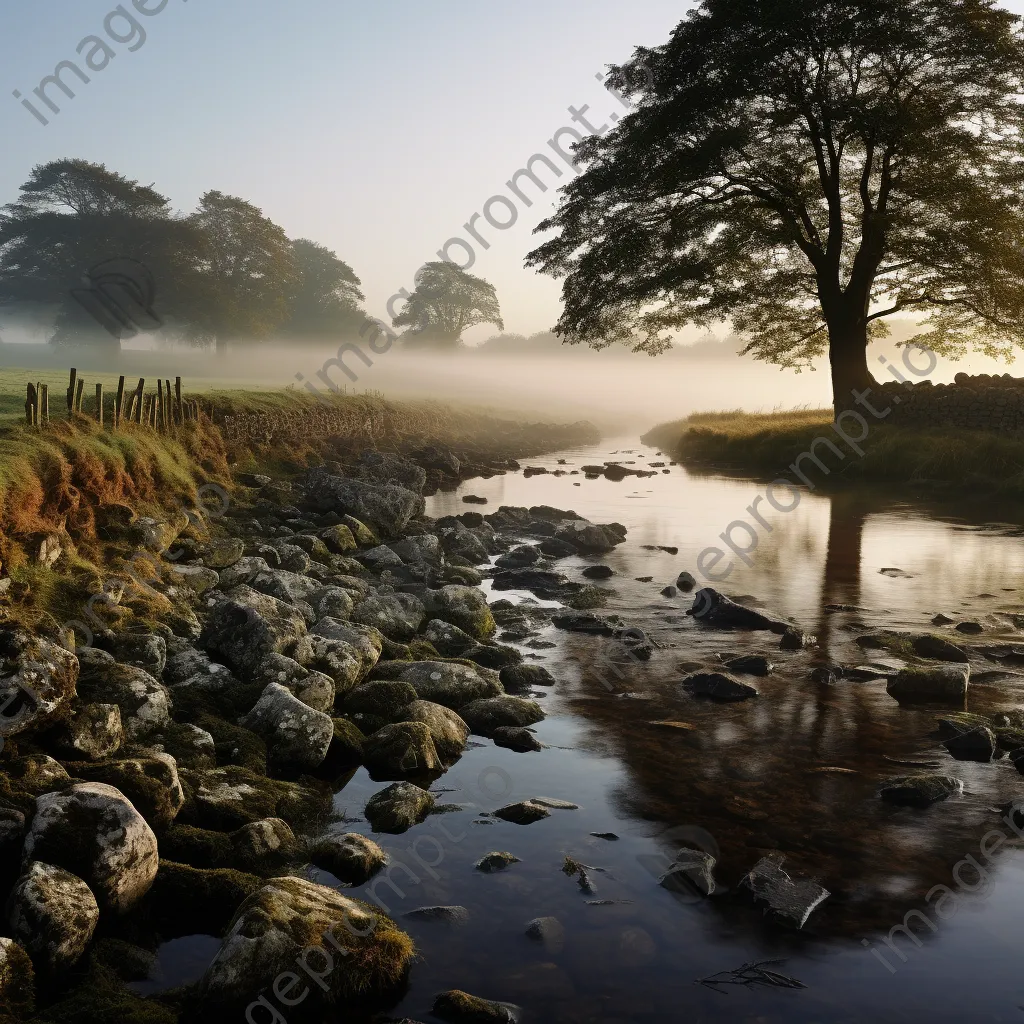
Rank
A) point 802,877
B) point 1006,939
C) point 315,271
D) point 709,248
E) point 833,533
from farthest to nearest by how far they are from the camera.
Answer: point 315,271
point 709,248
point 833,533
point 802,877
point 1006,939

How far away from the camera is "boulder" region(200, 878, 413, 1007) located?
15.2 feet

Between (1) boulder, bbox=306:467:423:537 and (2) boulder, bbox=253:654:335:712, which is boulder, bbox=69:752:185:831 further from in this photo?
(1) boulder, bbox=306:467:423:537

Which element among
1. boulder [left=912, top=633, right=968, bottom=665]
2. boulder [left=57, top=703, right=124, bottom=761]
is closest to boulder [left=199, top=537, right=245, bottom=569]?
boulder [left=57, top=703, right=124, bottom=761]

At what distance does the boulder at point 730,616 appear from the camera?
12.6 meters

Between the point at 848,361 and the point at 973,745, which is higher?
the point at 848,361

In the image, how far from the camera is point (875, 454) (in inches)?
1205

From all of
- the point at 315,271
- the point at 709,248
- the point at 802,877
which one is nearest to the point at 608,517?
the point at 709,248

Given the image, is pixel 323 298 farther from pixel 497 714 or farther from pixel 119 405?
pixel 497 714

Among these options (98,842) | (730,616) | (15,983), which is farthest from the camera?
(730,616)

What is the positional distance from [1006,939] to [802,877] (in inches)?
47.1

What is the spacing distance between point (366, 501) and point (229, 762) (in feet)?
40.8

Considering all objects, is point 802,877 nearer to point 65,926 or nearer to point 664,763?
point 664,763

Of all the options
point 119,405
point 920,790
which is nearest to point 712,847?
point 920,790

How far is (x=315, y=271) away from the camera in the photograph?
9738 centimetres
